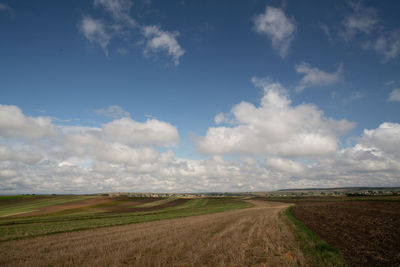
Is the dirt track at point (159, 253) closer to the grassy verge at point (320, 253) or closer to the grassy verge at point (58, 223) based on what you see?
the grassy verge at point (320, 253)

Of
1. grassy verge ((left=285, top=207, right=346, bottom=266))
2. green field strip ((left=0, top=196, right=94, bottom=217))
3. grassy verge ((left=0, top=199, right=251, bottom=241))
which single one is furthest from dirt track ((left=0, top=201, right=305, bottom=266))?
green field strip ((left=0, top=196, right=94, bottom=217))

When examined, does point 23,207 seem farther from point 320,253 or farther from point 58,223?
point 320,253

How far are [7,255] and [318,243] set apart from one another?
821 inches

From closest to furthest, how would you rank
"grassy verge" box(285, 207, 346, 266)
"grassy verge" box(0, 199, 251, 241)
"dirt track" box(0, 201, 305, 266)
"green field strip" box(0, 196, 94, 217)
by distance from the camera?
"grassy verge" box(285, 207, 346, 266) < "dirt track" box(0, 201, 305, 266) < "grassy verge" box(0, 199, 251, 241) < "green field strip" box(0, 196, 94, 217)

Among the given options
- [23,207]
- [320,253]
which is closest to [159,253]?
[320,253]

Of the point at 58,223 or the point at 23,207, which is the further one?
the point at 23,207

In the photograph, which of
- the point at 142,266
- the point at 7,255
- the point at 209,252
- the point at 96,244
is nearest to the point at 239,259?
the point at 209,252

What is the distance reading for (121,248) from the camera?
1453 cm

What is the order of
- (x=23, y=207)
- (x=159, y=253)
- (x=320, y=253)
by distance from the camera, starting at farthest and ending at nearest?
(x=23, y=207) < (x=159, y=253) < (x=320, y=253)

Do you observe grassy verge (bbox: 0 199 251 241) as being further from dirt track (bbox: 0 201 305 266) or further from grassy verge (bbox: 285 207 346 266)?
grassy verge (bbox: 285 207 346 266)

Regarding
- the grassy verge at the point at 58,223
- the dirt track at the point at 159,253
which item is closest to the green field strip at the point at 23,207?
the grassy verge at the point at 58,223

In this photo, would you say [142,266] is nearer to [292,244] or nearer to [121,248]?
[121,248]

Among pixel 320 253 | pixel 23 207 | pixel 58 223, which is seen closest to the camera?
pixel 320 253

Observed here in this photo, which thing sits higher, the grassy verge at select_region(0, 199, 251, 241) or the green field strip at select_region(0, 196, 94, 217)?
the grassy verge at select_region(0, 199, 251, 241)
